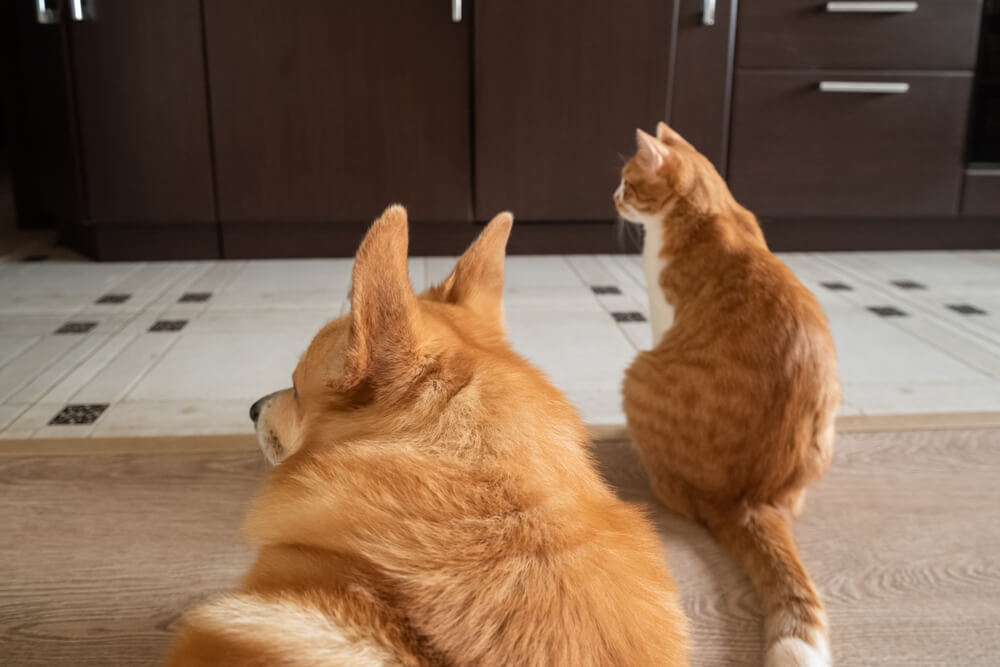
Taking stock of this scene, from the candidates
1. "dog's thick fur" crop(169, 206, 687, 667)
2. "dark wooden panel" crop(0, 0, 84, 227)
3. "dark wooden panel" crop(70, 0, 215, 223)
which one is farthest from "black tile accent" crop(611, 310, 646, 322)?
"dark wooden panel" crop(0, 0, 84, 227)

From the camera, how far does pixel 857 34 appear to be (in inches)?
126

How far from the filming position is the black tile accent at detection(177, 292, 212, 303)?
278cm

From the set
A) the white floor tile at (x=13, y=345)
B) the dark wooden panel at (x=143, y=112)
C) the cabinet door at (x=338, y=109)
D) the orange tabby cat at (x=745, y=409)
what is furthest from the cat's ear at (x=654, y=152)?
the dark wooden panel at (x=143, y=112)

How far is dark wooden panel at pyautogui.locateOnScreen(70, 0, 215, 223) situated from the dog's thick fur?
2.71m

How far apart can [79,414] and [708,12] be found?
263cm

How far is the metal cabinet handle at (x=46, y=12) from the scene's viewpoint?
2.97m

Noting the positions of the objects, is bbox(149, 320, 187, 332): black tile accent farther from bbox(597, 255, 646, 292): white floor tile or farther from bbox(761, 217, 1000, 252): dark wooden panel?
bbox(761, 217, 1000, 252): dark wooden panel

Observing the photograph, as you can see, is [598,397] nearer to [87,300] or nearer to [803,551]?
[803,551]

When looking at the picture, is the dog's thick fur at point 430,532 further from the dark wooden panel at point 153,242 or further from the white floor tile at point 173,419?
the dark wooden panel at point 153,242

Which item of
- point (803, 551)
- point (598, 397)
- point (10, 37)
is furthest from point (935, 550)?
point (10, 37)

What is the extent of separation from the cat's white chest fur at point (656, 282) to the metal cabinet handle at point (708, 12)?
1515 millimetres

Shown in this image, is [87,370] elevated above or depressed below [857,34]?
below

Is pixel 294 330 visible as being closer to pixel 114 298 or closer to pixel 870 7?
pixel 114 298

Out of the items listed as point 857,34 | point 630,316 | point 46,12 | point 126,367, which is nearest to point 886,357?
point 630,316
